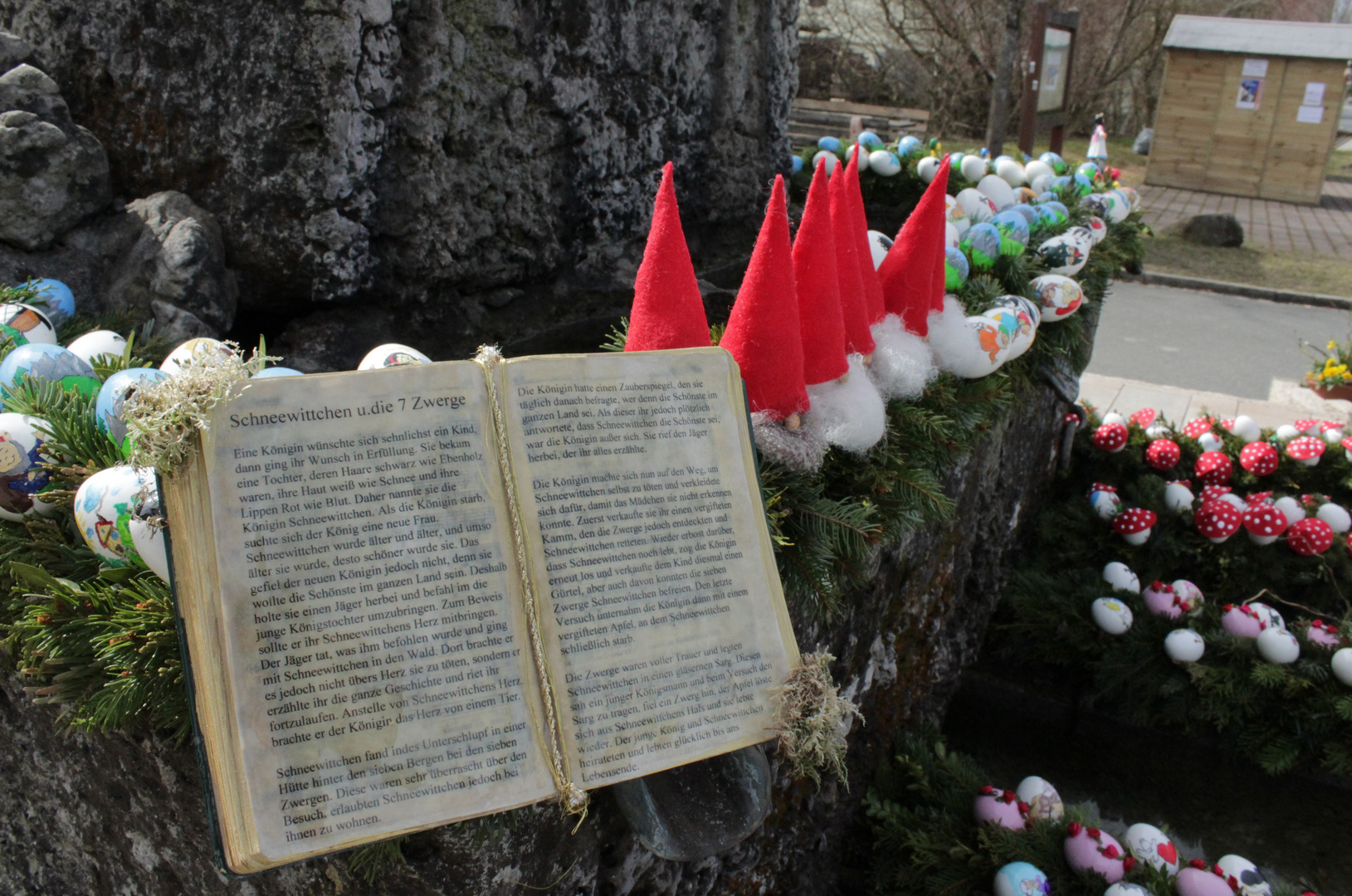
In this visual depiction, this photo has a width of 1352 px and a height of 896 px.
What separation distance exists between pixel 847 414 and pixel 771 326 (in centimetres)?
25

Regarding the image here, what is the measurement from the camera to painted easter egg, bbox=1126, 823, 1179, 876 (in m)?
2.30

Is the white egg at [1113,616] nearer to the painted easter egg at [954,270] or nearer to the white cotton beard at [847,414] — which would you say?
the painted easter egg at [954,270]

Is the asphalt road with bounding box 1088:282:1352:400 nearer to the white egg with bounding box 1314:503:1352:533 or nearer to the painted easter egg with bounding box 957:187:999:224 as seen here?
the white egg with bounding box 1314:503:1352:533

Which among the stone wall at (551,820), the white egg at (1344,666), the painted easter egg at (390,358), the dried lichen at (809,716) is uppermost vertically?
the painted easter egg at (390,358)

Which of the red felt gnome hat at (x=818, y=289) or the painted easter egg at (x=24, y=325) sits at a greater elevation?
the red felt gnome hat at (x=818, y=289)

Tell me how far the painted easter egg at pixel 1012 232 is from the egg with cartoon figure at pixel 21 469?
103 inches

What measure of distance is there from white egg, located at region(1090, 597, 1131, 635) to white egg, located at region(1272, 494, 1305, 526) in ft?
3.24

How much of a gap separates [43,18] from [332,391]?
2.30 metres

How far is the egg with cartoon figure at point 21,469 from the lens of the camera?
151cm

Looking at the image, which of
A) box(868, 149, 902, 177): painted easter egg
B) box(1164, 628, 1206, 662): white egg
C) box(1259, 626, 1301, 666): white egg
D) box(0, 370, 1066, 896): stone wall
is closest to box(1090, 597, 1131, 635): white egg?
box(1164, 628, 1206, 662): white egg

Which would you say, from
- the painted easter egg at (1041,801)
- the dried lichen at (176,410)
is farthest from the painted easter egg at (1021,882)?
the dried lichen at (176,410)

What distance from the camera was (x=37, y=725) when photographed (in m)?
1.65

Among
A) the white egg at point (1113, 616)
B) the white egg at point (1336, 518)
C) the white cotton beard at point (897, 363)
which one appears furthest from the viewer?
the white egg at point (1336, 518)

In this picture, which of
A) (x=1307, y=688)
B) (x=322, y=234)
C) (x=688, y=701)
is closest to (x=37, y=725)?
(x=688, y=701)
